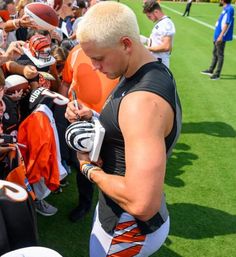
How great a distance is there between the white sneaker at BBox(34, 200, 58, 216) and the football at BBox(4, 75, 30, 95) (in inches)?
51.9

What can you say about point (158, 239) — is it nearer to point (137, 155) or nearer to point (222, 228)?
point (137, 155)

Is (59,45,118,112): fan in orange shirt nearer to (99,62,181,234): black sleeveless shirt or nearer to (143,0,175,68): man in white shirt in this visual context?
(99,62,181,234): black sleeveless shirt

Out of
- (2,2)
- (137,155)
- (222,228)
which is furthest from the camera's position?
(2,2)

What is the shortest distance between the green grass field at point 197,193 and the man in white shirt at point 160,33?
60.9 inches

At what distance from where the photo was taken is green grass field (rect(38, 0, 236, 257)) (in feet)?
12.1

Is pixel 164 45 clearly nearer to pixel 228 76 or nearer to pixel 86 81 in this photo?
pixel 86 81

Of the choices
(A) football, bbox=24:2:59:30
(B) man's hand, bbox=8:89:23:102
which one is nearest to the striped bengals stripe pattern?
(B) man's hand, bbox=8:89:23:102

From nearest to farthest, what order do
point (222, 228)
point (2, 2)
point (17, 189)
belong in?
point (17, 189) → point (222, 228) → point (2, 2)

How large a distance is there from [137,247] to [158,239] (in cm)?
13

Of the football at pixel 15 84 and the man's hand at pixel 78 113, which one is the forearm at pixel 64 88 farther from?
A: the man's hand at pixel 78 113

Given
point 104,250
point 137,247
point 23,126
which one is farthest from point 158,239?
point 23,126

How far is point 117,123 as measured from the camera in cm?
175

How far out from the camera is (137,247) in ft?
6.69

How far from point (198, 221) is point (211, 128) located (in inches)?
116
